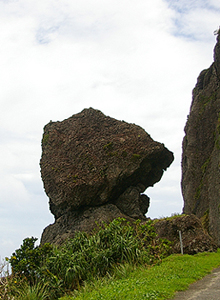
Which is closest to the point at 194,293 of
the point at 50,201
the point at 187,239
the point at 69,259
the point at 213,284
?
the point at 213,284

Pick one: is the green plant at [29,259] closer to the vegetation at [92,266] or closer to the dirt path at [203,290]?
the vegetation at [92,266]

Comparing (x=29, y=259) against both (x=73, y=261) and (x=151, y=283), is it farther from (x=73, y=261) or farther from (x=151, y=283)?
(x=151, y=283)

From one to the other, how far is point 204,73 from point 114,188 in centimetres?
2005

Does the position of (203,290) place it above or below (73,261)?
below

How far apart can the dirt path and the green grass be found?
209 millimetres

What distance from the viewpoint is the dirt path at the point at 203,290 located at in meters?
8.41

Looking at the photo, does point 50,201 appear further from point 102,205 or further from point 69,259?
point 69,259

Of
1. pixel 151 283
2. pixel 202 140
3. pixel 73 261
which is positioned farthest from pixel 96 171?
pixel 151 283

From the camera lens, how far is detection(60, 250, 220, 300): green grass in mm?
8797

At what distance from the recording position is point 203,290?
9336 mm

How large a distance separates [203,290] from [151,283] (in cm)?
150

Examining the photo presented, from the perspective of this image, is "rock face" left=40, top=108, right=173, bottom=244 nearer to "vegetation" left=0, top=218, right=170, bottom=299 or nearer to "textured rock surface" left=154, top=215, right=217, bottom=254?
"textured rock surface" left=154, top=215, right=217, bottom=254

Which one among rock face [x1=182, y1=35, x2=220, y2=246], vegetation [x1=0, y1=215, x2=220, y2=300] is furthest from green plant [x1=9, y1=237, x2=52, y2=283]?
rock face [x1=182, y1=35, x2=220, y2=246]

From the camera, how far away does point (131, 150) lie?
28.3 meters
